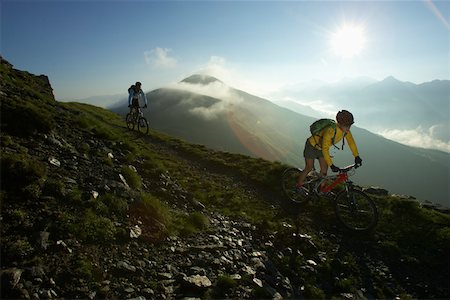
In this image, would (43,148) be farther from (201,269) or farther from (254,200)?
(254,200)

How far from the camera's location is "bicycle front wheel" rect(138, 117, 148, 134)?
3256cm

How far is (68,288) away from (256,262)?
549 cm

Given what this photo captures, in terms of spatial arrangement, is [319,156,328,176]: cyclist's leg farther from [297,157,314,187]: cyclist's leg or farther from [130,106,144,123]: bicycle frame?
[130,106,144,123]: bicycle frame

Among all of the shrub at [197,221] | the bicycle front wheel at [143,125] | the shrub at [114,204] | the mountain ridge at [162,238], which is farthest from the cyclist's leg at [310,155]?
the bicycle front wheel at [143,125]

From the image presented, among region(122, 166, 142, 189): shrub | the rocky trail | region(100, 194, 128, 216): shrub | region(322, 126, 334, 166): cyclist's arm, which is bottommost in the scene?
the rocky trail

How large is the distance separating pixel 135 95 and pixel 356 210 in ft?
76.1

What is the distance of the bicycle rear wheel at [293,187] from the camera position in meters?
16.3

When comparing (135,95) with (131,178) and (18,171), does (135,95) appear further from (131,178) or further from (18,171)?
(18,171)

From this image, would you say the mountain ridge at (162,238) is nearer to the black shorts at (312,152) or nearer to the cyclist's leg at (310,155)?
the cyclist's leg at (310,155)

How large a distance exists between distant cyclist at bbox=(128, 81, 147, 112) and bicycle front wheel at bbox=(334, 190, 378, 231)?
69.8 feet

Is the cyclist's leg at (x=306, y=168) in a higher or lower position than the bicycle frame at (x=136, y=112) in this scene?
lower

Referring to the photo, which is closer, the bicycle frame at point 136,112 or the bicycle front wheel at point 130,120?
the bicycle frame at point 136,112

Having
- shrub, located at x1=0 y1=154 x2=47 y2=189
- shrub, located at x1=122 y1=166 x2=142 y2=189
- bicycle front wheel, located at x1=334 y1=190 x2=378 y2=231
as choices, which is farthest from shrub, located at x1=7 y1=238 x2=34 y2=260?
bicycle front wheel, located at x1=334 y1=190 x2=378 y2=231

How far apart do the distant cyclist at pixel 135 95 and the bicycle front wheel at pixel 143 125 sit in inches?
71.4
